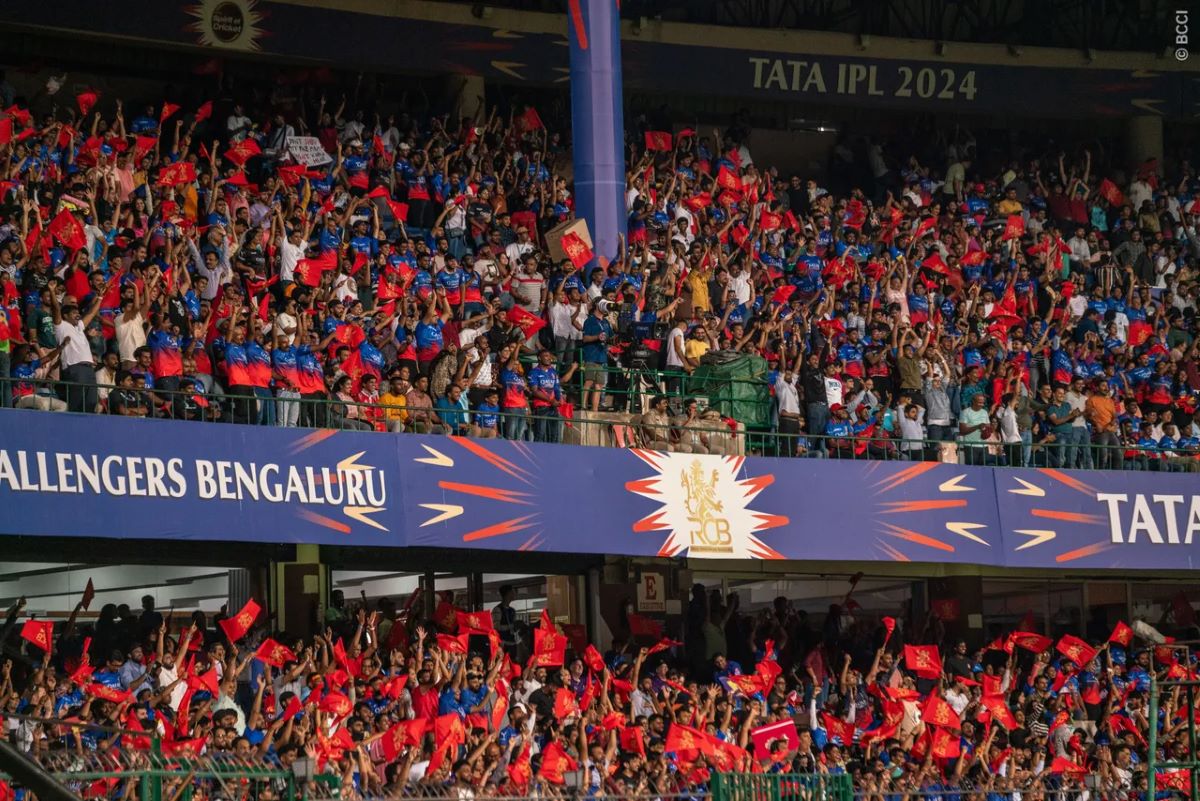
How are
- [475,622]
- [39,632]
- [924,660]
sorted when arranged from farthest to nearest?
[924,660] → [475,622] → [39,632]

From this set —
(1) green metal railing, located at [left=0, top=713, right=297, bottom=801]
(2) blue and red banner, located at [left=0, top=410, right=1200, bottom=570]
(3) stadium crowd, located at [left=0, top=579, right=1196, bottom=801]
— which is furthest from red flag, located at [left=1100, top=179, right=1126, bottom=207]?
(1) green metal railing, located at [left=0, top=713, right=297, bottom=801]

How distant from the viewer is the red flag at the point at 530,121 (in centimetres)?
2617

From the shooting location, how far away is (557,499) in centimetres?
1894

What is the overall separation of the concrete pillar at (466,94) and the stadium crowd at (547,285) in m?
0.48

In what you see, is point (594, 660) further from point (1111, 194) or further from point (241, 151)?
point (1111, 194)

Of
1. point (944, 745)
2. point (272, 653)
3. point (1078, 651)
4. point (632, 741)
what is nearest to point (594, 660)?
point (632, 741)

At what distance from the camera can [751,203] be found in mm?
25969

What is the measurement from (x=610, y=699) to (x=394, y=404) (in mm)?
3808

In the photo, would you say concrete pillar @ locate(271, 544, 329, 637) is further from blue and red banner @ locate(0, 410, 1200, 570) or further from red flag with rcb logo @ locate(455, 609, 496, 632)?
blue and red banner @ locate(0, 410, 1200, 570)

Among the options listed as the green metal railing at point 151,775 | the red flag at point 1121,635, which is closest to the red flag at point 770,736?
the red flag at point 1121,635

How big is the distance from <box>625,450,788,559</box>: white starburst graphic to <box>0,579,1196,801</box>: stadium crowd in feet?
4.20

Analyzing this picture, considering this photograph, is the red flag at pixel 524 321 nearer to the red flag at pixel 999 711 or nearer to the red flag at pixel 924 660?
the red flag at pixel 924 660

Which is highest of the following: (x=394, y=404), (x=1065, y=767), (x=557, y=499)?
(x=394, y=404)

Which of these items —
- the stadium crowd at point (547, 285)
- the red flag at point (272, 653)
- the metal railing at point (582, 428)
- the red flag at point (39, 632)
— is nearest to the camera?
the red flag at point (39, 632)
